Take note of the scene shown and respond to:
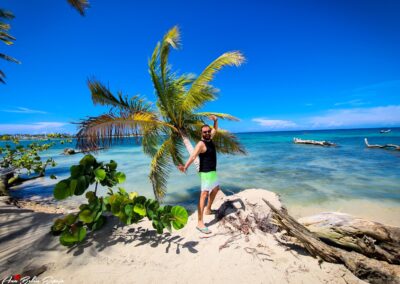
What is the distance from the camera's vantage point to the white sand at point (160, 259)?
2.39 meters

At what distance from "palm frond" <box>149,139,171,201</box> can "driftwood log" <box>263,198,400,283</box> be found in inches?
146

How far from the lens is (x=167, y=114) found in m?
6.18

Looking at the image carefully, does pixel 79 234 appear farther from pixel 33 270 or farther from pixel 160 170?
pixel 160 170

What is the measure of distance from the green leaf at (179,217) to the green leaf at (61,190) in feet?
4.75

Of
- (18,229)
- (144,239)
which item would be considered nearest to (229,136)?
(144,239)

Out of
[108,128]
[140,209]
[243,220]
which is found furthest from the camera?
[108,128]

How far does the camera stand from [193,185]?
9750 mm

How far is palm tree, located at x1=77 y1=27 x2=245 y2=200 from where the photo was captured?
5078 millimetres

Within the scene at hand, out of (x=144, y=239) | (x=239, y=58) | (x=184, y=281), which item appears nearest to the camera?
(x=184, y=281)

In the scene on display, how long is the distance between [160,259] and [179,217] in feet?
1.89

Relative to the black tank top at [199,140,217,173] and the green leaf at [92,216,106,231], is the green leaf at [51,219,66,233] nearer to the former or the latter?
the green leaf at [92,216,106,231]

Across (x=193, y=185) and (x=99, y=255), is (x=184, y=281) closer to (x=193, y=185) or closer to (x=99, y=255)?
(x=99, y=255)

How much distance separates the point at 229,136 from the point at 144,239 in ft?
12.5

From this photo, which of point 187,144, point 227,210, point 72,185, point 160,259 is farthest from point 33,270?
point 187,144
